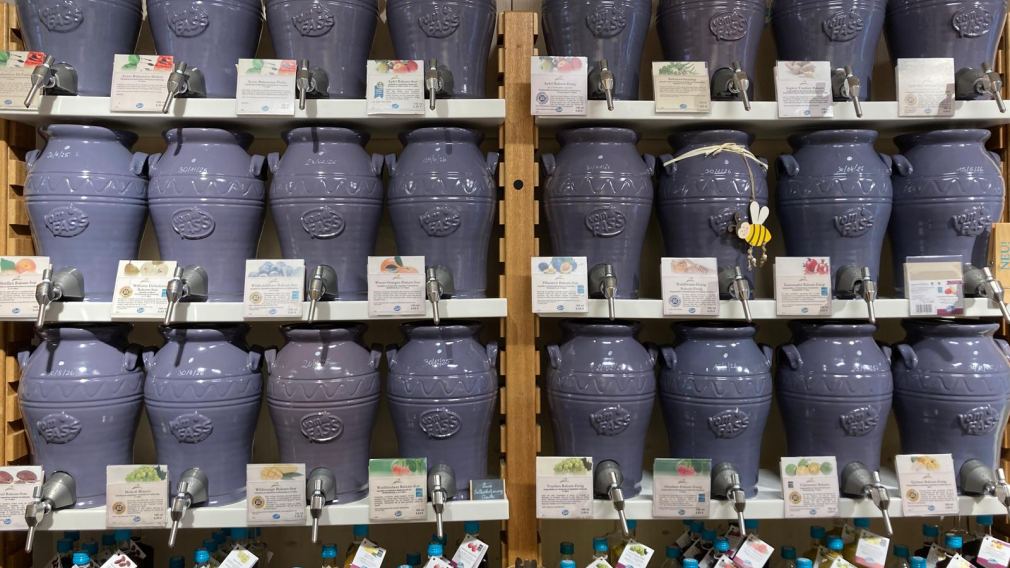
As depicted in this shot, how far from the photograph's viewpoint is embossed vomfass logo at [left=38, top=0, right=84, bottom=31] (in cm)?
110

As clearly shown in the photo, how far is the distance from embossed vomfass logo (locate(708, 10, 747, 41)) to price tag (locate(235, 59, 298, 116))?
0.77 m

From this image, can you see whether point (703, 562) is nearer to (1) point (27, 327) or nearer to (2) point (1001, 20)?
(2) point (1001, 20)

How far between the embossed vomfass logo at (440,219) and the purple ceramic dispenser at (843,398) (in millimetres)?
670

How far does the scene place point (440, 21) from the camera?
114 centimetres

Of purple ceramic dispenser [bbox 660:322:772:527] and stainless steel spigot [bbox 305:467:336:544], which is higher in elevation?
purple ceramic dispenser [bbox 660:322:772:527]

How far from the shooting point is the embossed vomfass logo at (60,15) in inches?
43.4

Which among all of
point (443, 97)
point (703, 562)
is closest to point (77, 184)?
point (443, 97)

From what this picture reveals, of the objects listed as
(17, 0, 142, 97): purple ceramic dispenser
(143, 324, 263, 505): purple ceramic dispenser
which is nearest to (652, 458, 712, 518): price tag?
(143, 324, 263, 505): purple ceramic dispenser

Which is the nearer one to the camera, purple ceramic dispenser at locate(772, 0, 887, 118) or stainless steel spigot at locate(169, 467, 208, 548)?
stainless steel spigot at locate(169, 467, 208, 548)

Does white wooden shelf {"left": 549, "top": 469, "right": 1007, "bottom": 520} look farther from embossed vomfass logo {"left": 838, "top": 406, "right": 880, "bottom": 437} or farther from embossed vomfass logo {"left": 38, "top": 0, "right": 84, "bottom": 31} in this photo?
embossed vomfass logo {"left": 38, "top": 0, "right": 84, "bottom": 31}

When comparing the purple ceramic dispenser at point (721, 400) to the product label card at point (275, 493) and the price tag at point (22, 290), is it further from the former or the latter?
the price tag at point (22, 290)

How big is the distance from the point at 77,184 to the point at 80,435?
43 cm

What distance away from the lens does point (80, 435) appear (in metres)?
1.09

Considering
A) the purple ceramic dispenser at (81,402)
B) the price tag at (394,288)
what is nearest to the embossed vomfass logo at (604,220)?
the price tag at (394,288)
